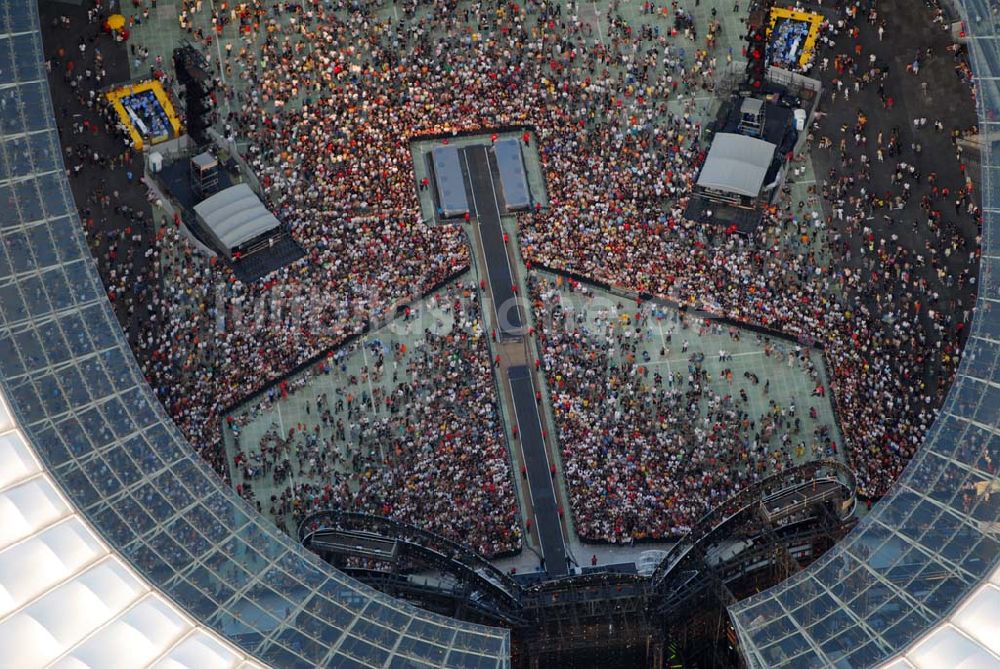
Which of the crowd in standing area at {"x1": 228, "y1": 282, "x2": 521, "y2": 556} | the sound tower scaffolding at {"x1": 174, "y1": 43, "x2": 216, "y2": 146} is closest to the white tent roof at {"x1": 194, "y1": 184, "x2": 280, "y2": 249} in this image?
the sound tower scaffolding at {"x1": 174, "y1": 43, "x2": 216, "y2": 146}

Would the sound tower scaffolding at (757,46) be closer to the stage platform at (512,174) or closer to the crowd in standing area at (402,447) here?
the stage platform at (512,174)

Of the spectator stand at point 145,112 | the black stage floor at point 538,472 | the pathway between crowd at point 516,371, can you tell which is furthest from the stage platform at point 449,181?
the spectator stand at point 145,112

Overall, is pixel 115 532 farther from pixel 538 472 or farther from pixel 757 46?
pixel 757 46

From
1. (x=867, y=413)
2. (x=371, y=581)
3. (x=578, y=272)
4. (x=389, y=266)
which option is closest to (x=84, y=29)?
(x=389, y=266)

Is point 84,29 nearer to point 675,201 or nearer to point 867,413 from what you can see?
point 675,201

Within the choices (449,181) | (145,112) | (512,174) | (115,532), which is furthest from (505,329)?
(115,532)

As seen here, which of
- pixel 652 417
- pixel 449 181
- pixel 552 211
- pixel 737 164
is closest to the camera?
pixel 652 417
